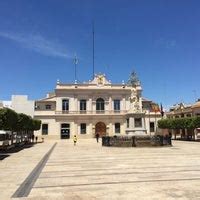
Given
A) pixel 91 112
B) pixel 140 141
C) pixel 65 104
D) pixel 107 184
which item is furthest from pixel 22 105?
pixel 107 184

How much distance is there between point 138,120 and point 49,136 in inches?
1338

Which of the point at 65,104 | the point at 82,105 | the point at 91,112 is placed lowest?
the point at 91,112

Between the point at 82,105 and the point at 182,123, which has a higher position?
the point at 82,105

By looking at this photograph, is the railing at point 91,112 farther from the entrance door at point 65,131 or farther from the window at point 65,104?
the entrance door at point 65,131

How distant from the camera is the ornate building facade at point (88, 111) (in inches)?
2719

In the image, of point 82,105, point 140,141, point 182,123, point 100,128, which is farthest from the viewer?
point 100,128

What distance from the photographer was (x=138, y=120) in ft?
126

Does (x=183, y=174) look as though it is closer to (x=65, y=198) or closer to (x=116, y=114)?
(x=65, y=198)

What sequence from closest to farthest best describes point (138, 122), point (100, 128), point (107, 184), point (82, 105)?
point (107, 184) → point (138, 122) → point (82, 105) → point (100, 128)

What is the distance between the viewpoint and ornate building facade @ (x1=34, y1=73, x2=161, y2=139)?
6906 cm

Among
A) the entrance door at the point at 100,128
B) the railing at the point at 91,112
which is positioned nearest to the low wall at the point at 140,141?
the railing at the point at 91,112

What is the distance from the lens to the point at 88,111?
70562 mm

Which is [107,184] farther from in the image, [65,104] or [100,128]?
[100,128]

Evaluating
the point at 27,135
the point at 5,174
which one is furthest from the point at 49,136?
the point at 5,174
